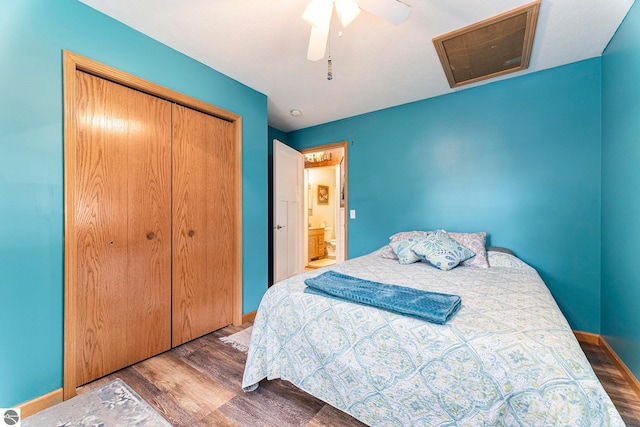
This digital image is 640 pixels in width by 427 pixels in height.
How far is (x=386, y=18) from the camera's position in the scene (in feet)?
4.91

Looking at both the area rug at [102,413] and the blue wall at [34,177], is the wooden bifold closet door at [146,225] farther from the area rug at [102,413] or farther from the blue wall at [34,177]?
the area rug at [102,413]

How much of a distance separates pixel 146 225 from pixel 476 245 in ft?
9.05

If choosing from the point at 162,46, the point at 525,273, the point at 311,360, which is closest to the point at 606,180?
the point at 525,273

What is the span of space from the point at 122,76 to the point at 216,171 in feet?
3.11

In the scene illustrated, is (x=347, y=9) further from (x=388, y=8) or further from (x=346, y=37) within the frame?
(x=346, y=37)

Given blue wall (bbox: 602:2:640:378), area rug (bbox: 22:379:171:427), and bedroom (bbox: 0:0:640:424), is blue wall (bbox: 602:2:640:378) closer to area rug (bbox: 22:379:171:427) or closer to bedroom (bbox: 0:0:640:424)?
bedroom (bbox: 0:0:640:424)

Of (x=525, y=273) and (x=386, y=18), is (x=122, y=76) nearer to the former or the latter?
(x=386, y=18)

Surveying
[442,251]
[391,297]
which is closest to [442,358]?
[391,297]

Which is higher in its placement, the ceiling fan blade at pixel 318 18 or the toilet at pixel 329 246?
the ceiling fan blade at pixel 318 18

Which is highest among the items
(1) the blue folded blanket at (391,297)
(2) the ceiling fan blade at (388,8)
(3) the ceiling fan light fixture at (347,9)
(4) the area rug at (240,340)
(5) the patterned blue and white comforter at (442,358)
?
(3) the ceiling fan light fixture at (347,9)

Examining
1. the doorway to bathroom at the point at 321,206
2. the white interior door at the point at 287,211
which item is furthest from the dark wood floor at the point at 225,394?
the doorway to bathroom at the point at 321,206

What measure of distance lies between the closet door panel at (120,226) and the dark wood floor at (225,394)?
252 millimetres

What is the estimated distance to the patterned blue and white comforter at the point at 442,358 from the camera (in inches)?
34.6

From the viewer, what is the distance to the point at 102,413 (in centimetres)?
120
